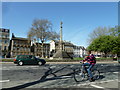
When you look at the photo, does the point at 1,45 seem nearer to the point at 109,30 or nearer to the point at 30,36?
the point at 30,36

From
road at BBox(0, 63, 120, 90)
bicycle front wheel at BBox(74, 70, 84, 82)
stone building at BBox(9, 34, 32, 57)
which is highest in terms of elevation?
stone building at BBox(9, 34, 32, 57)

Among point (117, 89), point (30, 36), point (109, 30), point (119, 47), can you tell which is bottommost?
point (117, 89)

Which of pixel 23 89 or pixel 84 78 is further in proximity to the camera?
pixel 84 78

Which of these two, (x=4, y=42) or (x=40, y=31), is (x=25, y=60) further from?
(x=4, y=42)

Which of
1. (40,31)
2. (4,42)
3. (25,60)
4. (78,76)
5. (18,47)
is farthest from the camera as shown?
(18,47)

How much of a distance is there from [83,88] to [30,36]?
37840 mm

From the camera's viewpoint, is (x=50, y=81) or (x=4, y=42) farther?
(x=4, y=42)

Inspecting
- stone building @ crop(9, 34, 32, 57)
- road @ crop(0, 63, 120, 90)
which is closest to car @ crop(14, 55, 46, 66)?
road @ crop(0, 63, 120, 90)

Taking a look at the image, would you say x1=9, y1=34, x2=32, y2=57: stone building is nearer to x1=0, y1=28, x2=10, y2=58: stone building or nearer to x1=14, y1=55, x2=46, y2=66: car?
x1=0, y1=28, x2=10, y2=58: stone building

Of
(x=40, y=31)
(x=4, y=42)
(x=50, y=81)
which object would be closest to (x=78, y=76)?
(x=50, y=81)

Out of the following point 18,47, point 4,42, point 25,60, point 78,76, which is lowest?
point 78,76

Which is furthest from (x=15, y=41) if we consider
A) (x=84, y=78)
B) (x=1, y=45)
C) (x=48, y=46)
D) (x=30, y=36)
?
(x=84, y=78)

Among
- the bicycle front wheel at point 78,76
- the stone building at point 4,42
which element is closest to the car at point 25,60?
the bicycle front wheel at point 78,76

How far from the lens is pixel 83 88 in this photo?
515cm
